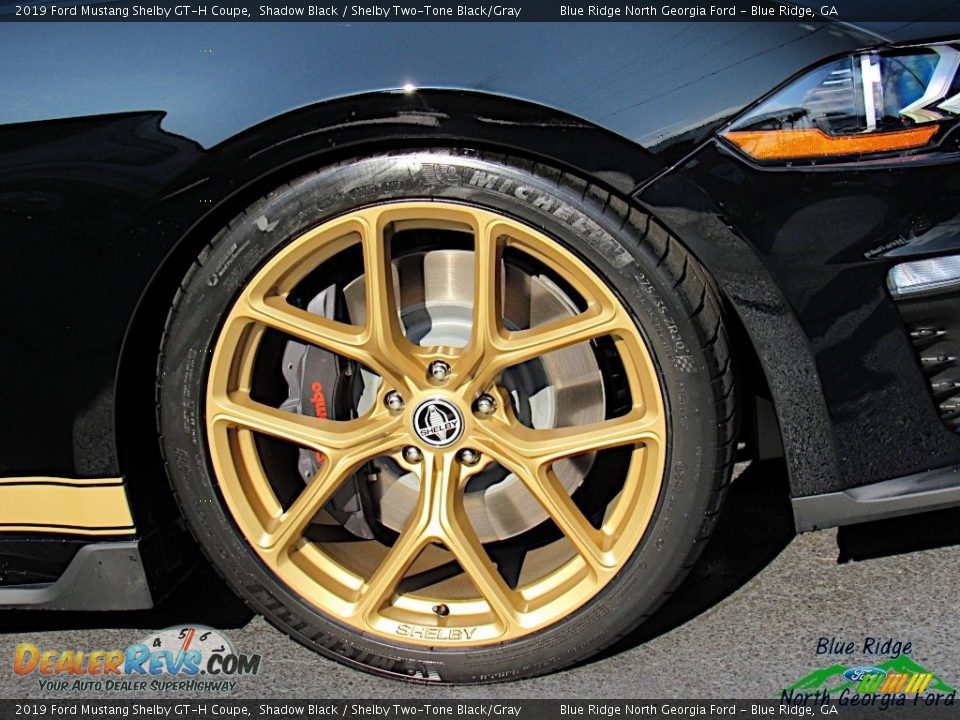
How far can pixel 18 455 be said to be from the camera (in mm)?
2314

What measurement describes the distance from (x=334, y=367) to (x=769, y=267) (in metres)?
0.92

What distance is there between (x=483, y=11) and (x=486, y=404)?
29.5 inches

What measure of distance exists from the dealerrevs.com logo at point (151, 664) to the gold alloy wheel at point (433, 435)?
29 centimetres

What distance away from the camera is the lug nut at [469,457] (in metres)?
2.34

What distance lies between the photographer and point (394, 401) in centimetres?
234

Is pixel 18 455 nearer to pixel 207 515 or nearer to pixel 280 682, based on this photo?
pixel 207 515

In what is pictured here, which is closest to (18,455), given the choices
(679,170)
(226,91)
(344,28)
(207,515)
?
(207,515)

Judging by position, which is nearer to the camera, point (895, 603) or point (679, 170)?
point (679, 170)

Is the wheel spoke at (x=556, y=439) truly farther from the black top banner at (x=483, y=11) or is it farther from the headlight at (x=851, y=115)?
the black top banner at (x=483, y=11)

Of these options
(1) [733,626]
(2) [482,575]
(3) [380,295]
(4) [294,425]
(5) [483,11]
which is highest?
(5) [483,11]

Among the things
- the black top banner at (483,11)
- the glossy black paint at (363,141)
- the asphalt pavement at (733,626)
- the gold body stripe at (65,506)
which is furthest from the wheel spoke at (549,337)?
the gold body stripe at (65,506)

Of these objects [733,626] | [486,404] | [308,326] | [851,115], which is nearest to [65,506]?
[308,326]

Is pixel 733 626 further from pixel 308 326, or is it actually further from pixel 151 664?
pixel 151 664

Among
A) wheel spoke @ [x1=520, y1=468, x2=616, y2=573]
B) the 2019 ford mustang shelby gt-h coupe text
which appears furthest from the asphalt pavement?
wheel spoke @ [x1=520, y1=468, x2=616, y2=573]
